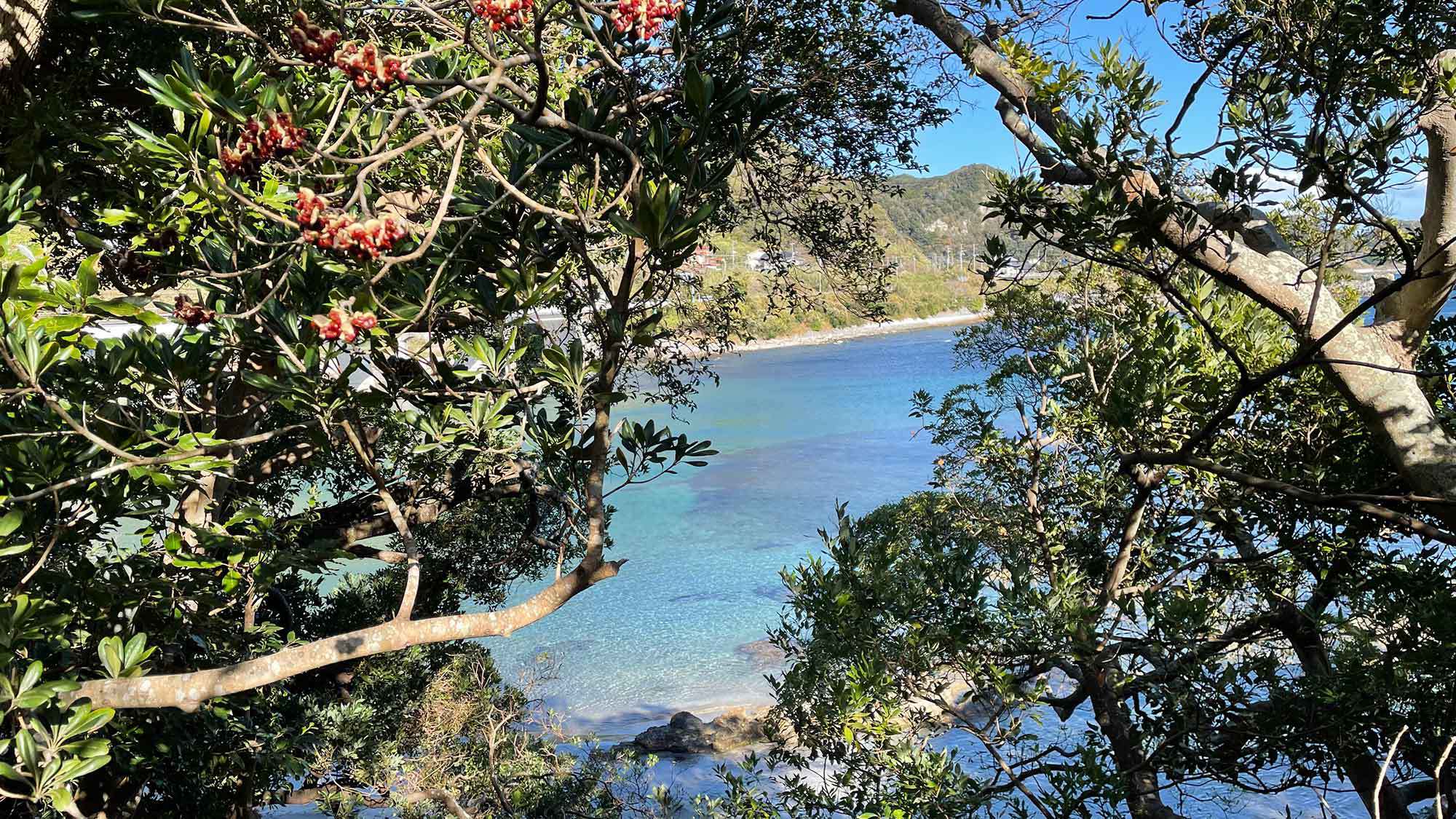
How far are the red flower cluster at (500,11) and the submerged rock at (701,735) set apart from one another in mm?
10805

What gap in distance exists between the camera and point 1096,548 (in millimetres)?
4273

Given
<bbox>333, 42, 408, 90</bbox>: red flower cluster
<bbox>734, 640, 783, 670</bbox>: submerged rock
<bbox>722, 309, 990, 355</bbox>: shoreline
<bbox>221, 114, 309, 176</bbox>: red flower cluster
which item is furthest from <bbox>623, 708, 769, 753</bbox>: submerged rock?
<bbox>722, 309, 990, 355</bbox>: shoreline

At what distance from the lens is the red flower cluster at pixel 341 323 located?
163 centimetres

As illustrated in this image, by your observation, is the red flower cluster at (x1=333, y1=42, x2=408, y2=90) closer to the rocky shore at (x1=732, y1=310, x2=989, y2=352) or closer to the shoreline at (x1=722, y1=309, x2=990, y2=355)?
the shoreline at (x1=722, y1=309, x2=990, y2=355)

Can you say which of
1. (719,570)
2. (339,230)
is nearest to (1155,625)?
(339,230)

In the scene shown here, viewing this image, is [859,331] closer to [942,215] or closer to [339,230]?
[942,215]

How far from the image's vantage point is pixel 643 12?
1.73 metres

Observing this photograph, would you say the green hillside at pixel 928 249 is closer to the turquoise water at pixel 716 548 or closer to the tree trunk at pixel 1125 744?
the turquoise water at pixel 716 548

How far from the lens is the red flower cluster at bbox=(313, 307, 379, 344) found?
5.36ft

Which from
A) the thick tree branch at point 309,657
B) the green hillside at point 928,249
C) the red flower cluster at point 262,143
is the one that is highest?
the green hillside at point 928,249

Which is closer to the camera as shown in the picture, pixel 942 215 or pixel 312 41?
pixel 312 41

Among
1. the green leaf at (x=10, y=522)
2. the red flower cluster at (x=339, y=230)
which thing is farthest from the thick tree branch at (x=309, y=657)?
the red flower cluster at (x=339, y=230)

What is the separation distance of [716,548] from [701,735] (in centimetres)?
882

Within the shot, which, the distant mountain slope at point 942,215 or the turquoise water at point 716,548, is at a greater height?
the distant mountain slope at point 942,215
